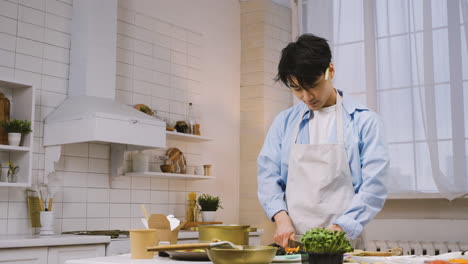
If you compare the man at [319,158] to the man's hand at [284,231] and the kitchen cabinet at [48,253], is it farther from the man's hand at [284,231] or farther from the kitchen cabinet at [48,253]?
the kitchen cabinet at [48,253]

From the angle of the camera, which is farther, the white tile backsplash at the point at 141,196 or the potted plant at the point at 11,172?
the white tile backsplash at the point at 141,196

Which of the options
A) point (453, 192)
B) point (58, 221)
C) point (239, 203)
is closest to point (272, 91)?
point (239, 203)

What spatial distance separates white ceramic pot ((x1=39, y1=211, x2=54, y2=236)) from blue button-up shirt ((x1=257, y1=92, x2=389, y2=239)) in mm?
2024

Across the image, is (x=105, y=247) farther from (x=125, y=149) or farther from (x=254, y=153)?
(x=254, y=153)

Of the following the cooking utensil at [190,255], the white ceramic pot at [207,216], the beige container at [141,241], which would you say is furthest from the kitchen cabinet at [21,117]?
the cooking utensil at [190,255]

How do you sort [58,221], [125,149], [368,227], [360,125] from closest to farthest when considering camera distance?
[360,125], [58,221], [125,149], [368,227]

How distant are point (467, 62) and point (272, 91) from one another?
190cm

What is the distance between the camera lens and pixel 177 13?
5.36 meters

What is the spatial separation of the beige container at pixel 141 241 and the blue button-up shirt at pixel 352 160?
0.72 metres

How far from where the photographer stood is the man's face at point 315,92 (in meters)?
2.28

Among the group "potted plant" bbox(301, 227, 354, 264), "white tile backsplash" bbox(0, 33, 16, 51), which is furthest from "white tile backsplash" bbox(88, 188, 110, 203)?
"potted plant" bbox(301, 227, 354, 264)

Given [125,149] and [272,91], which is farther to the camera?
[272,91]

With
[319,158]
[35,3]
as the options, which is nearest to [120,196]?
[35,3]

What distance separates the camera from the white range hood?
3.93m
